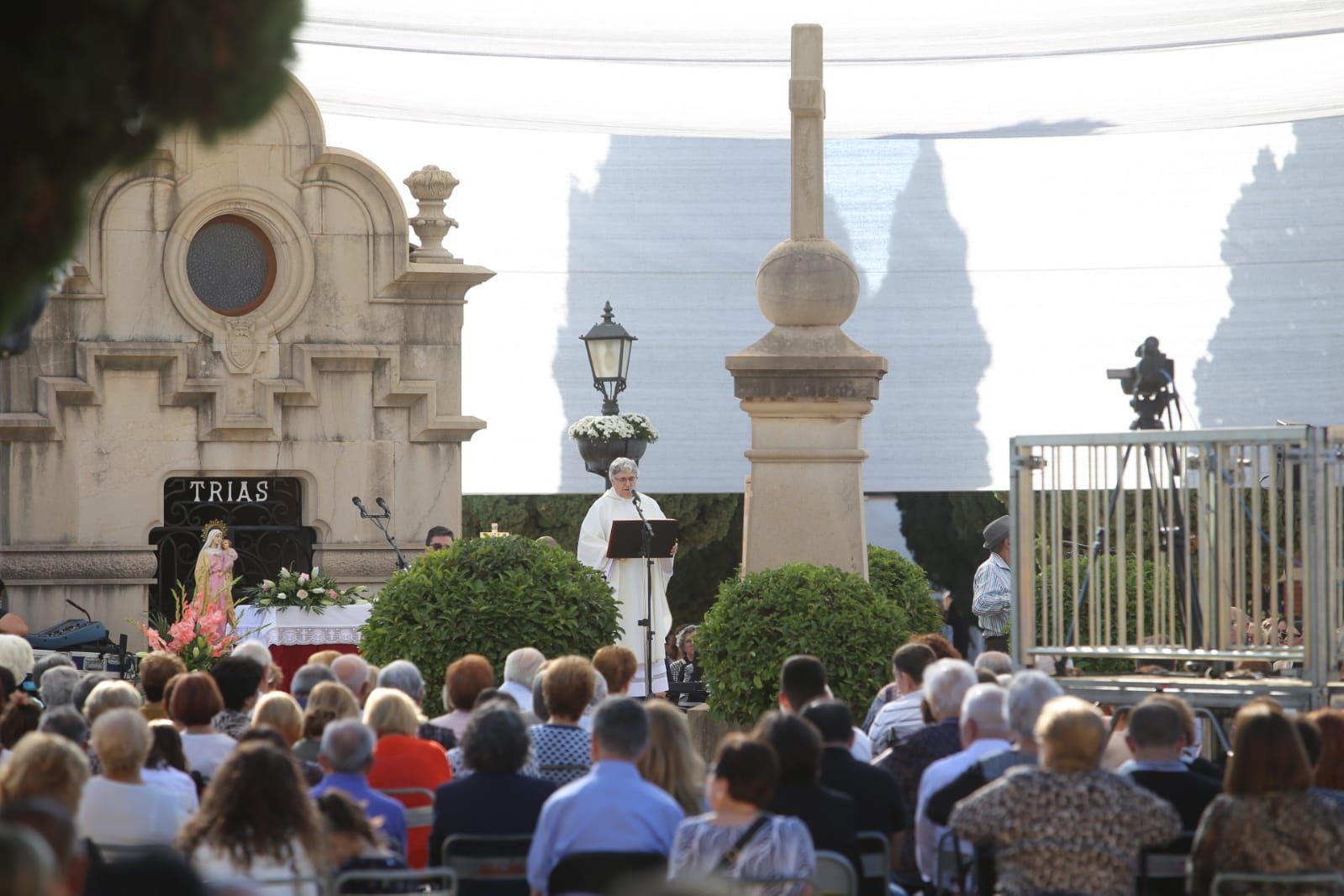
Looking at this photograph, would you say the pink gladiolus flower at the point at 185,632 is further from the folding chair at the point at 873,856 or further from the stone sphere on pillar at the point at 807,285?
the folding chair at the point at 873,856

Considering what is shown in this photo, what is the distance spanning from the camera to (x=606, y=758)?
17.0ft

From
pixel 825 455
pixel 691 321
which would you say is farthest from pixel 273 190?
pixel 825 455

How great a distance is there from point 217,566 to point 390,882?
821 cm

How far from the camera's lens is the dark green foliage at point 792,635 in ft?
30.2

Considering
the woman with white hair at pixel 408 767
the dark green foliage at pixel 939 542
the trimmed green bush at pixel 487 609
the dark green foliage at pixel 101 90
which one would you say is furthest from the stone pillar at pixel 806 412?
the dark green foliage at pixel 939 542

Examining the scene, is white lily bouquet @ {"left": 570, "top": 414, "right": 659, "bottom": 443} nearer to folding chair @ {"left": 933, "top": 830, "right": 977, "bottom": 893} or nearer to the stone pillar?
the stone pillar

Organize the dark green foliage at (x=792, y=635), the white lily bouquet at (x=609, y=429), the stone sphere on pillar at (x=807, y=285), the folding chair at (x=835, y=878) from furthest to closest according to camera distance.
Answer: the white lily bouquet at (x=609, y=429), the stone sphere on pillar at (x=807, y=285), the dark green foliage at (x=792, y=635), the folding chair at (x=835, y=878)

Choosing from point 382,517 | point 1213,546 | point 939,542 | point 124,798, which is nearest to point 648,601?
point 382,517

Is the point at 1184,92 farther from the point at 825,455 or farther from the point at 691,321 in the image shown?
the point at 825,455

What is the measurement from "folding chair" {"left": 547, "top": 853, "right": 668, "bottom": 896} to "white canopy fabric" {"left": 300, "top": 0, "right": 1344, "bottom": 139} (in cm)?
1096

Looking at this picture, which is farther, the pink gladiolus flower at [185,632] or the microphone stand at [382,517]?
the microphone stand at [382,517]

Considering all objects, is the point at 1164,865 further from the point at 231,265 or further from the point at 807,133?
the point at 231,265

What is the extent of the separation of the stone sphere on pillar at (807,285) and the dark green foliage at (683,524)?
1598 cm

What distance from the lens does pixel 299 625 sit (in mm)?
11883
